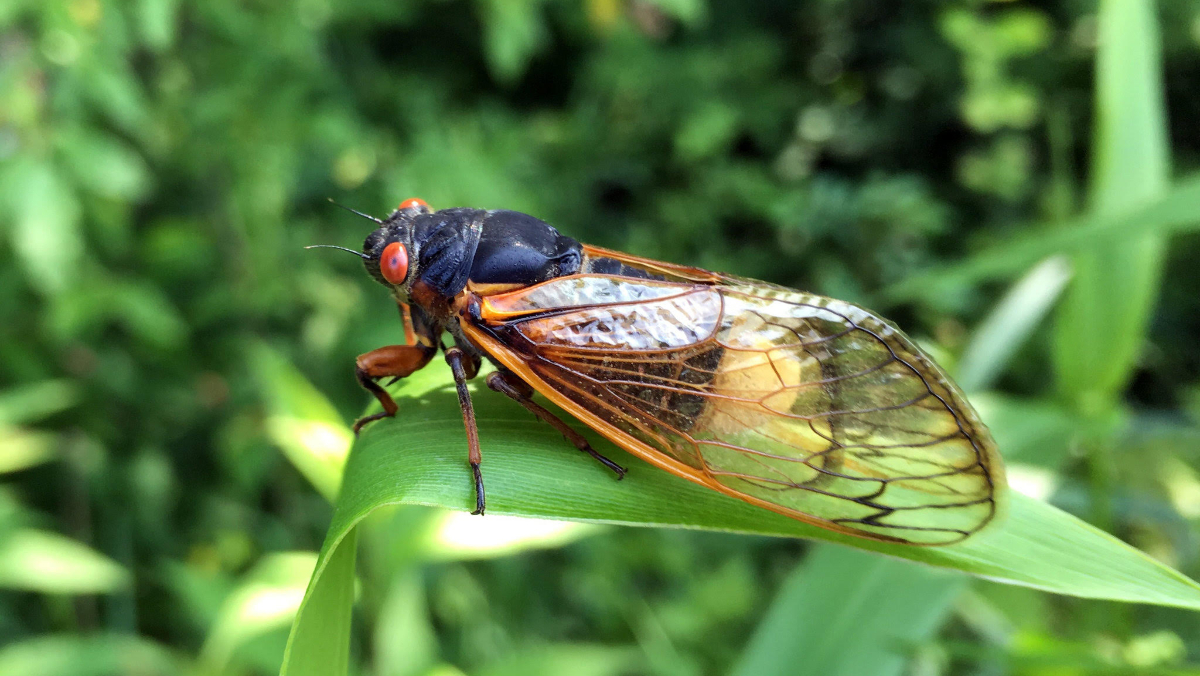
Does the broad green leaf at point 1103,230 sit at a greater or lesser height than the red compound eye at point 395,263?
lesser

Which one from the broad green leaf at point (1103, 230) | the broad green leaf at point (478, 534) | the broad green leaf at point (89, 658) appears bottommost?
the broad green leaf at point (89, 658)

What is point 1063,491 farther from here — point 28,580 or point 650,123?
point 28,580

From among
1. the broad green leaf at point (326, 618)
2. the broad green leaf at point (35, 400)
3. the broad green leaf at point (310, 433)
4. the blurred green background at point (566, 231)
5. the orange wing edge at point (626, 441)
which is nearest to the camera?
the broad green leaf at point (326, 618)

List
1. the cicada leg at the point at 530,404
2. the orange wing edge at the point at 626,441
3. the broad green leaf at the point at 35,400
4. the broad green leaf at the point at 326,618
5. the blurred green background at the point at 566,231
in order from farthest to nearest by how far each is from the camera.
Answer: the broad green leaf at the point at 35,400
the blurred green background at the point at 566,231
the cicada leg at the point at 530,404
the orange wing edge at the point at 626,441
the broad green leaf at the point at 326,618

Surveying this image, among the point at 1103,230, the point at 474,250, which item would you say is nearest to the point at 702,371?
the point at 474,250

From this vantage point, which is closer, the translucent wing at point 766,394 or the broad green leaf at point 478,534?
the translucent wing at point 766,394

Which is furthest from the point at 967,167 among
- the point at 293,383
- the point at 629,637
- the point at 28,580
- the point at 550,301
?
the point at 28,580

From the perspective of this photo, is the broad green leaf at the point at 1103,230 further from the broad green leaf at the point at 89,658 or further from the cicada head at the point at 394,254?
the broad green leaf at the point at 89,658

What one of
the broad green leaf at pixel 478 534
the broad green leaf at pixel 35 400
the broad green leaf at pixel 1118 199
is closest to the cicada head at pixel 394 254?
the broad green leaf at pixel 478 534
